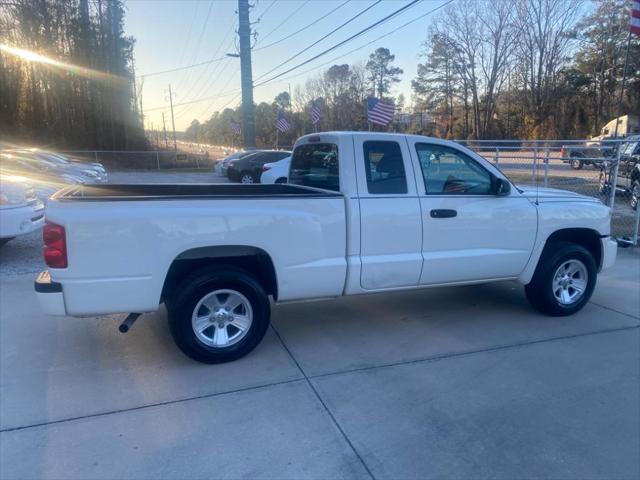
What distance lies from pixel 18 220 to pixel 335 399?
5.52 meters

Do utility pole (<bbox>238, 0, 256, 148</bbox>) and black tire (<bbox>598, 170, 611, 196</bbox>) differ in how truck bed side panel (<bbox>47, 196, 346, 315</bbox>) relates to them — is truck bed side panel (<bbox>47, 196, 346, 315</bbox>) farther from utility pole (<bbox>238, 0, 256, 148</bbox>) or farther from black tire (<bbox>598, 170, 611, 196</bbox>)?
utility pole (<bbox>238, 0, 256, 148</bbox>)

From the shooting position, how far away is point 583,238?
5.43m

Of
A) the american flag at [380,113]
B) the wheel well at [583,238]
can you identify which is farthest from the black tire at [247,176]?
the wheel well at [583,238]

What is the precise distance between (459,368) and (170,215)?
2.68 m

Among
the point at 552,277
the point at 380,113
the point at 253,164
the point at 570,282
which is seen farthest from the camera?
the point at 380,113

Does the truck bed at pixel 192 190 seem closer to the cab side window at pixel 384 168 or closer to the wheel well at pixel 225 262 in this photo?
the cab side window at pixel 384 168

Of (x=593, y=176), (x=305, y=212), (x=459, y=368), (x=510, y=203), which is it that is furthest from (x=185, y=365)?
(x=593, y=176)

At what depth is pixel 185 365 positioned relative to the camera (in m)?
4.00

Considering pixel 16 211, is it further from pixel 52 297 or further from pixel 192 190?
pixel 52 297

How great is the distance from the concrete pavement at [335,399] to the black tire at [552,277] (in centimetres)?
15

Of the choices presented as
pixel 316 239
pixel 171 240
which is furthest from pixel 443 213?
pixel 171 240

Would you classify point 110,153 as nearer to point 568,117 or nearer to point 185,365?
point 185,365

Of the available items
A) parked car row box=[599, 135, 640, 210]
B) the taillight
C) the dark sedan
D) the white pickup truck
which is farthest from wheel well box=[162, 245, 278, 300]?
the dark sedan

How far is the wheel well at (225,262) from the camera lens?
3.82 m
